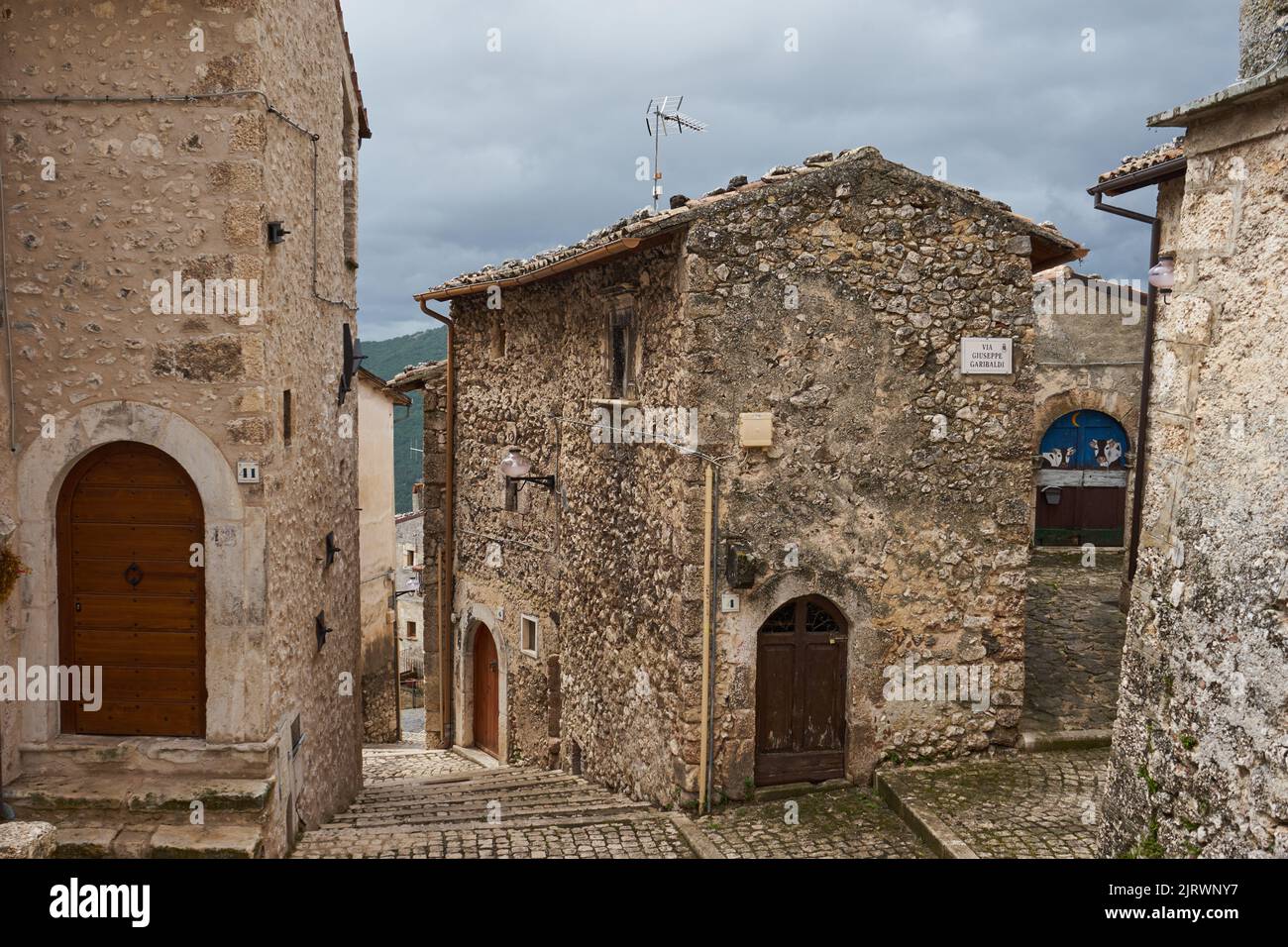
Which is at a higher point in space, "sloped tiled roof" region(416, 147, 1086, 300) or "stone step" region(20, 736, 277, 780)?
"sloped tiled roof" region(416, 147, 1086, 300)

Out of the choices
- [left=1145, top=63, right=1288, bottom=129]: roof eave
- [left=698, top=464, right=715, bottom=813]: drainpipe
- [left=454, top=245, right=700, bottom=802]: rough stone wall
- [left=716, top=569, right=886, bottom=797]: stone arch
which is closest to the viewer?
[left=1145, top=63, right=1288, bottom=129]: roof eave

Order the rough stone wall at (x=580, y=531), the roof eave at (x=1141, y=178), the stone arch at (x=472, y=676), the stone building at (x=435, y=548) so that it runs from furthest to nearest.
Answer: the stone building at (x=435, y=548) < the stone arch at (x=472, y=676) < the roof eave at (x=1141, y=178) < the rough stone wall at (x=580, y=531)

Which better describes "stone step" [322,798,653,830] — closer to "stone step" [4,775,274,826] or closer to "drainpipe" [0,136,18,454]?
"stone step" [4,775,274,826]

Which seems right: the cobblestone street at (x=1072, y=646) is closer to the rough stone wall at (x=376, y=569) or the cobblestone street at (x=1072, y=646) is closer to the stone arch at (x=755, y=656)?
the stone arch at (x=755, y=656)

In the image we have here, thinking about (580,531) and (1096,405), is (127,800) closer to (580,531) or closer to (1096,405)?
(580,531)

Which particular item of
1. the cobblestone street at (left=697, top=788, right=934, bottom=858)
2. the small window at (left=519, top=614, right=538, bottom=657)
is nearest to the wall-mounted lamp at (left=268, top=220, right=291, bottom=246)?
the cobblestone street at (left=697, top=788, right=934, bottom=858)

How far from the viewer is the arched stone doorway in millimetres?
17156

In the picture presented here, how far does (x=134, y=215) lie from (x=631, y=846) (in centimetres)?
574

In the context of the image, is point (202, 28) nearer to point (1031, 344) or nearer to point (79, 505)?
point (79, 505)

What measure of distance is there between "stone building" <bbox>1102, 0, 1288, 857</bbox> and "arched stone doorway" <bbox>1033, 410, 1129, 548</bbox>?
12.5 metres

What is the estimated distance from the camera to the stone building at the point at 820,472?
8.21m

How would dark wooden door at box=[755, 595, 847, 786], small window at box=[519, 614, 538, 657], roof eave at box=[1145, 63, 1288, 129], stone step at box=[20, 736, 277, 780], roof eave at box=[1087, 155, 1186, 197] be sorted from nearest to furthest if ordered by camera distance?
roof eave at box=[1145, 63, 1288, 129] < stone step at box=[20, 736, 277, 780] < dark wooden door at box=[755, 595, 847, 786] < roof eave at box=[1087, 155, 1186, 197] < small window at box=[519, 614, 538, 657]

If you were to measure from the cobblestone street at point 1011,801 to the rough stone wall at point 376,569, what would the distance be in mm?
12479

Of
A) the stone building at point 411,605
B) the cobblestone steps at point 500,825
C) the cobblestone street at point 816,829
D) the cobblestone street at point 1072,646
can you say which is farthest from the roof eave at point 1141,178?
the stone building at point 411,605
